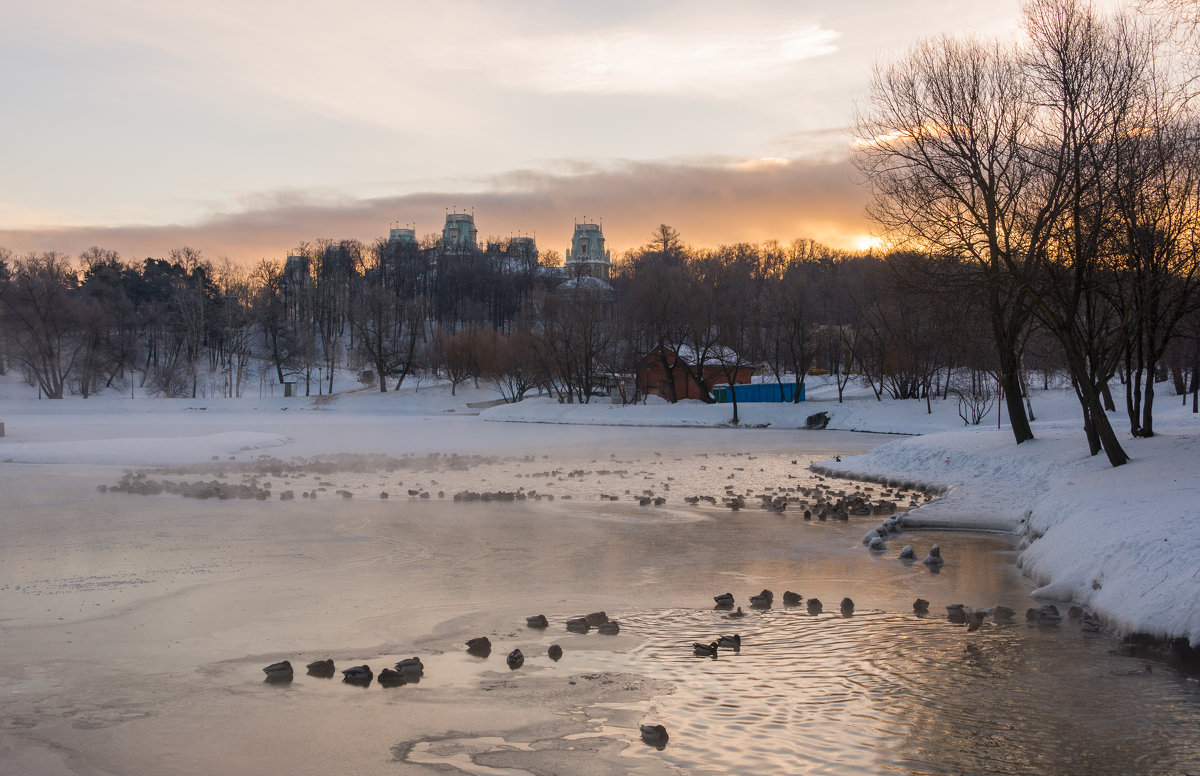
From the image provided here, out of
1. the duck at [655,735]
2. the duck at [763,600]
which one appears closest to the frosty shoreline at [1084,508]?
the duck at [763,600]

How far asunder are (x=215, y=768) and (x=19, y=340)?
297ft

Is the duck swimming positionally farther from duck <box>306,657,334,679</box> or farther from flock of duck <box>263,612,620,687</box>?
duck <box>306,657,334,679</box>

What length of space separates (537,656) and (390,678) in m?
1.37

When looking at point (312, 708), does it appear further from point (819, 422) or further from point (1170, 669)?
point (819, 422)

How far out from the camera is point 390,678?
7.39 m

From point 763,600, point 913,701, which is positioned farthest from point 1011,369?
point 913,701

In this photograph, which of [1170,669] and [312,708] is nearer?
[312,708]

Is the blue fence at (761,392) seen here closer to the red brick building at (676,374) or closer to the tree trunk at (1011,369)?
the red brick building at (676,374)

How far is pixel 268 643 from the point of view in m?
8.61

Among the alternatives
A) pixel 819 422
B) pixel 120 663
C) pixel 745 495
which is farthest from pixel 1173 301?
pixel 819 422

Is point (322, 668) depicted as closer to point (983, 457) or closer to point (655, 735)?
point (655, 735)

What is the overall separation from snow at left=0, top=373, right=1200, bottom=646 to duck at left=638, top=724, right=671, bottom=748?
5.16 metres

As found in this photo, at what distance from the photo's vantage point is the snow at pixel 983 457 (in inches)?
391

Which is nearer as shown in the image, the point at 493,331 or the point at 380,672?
the point at 380,672
